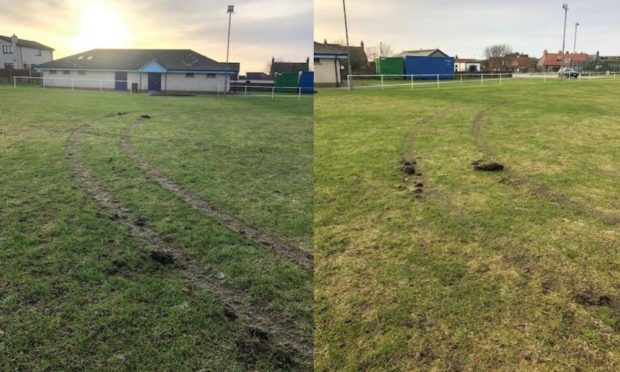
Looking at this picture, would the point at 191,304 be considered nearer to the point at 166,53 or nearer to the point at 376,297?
the point at 376,297

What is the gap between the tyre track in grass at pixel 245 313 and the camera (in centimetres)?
324

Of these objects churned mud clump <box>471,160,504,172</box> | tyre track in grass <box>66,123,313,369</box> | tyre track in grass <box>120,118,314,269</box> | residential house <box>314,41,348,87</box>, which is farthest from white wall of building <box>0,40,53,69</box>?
churned mud clump <box>471,160,504,172</box>

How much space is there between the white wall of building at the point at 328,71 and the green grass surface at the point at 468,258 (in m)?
24.2

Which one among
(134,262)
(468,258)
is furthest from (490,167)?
(134,262)

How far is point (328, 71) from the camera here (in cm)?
3350

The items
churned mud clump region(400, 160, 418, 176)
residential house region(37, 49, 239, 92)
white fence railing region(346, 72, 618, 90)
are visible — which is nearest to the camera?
churned mud clump region(400, 160, 418, 176)

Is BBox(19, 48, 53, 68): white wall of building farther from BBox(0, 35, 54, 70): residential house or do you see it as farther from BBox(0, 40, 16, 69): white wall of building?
Answer: BBox(0, 40, 16, 69): white wall of building

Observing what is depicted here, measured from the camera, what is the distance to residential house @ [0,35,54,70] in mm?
56188

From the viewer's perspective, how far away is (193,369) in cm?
305

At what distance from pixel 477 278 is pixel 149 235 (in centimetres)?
336

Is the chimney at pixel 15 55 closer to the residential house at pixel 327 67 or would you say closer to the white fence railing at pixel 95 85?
the white fence railing at pixel 95 85

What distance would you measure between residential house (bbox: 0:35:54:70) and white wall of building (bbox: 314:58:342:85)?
3887 cm

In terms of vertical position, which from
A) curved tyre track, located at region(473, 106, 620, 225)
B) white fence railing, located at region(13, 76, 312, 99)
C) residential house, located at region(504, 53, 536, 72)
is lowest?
curved tyre track, located at region(473, 106, 620, 225)

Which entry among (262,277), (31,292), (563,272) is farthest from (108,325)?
(563,272)
